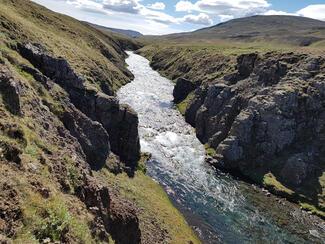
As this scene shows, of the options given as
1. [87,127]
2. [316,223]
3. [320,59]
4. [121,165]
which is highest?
[320,59]

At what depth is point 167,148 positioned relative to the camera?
301 feet

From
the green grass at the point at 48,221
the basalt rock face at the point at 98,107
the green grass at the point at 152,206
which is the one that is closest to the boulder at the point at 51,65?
the basalt rock face at the point at 98,107

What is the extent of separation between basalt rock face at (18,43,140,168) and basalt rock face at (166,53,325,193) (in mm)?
24067

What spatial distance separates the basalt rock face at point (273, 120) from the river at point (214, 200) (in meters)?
6.90

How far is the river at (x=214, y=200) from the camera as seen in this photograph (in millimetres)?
62528

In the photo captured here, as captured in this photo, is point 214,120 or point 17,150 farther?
point 214,120

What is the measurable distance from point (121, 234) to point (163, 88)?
126117 mm

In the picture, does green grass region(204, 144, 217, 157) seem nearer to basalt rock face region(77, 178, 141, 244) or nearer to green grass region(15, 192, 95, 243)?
basalt rock face region(77, 178, 141, 244)

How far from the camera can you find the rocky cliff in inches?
3344

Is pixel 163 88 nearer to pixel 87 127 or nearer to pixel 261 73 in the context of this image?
pixel 261 73

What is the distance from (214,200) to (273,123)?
3192 cm

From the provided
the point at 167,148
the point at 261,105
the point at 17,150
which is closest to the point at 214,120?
the point at 261,105

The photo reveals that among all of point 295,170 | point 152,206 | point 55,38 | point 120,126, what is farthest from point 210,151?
point 55,38

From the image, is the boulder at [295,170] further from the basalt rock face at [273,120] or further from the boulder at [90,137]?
the boulder at [90,137]
